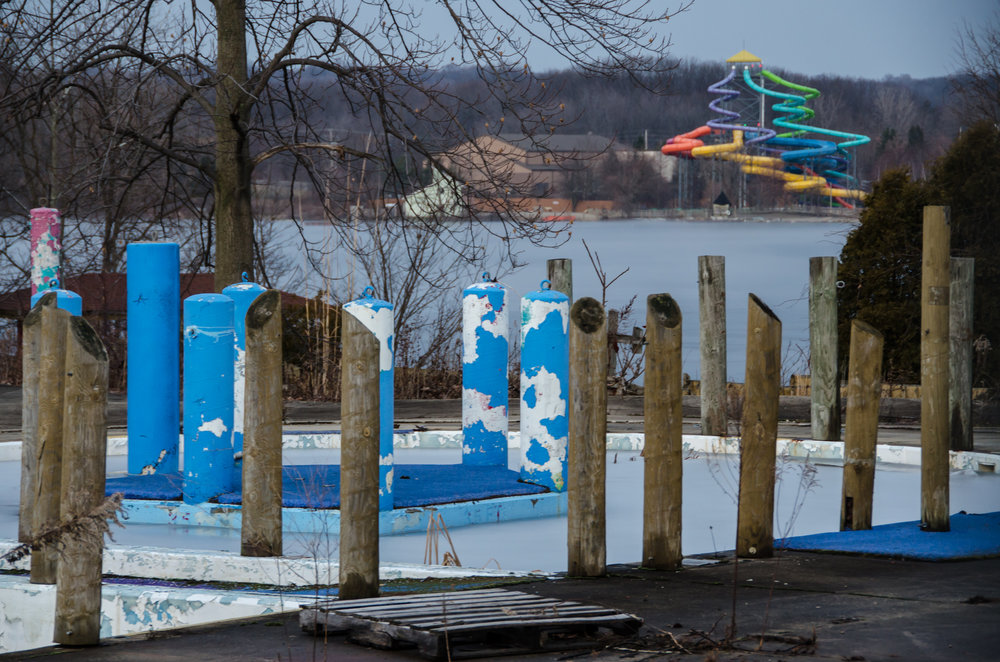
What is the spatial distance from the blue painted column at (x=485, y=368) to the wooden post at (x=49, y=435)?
378cm

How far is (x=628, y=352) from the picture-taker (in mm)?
18281

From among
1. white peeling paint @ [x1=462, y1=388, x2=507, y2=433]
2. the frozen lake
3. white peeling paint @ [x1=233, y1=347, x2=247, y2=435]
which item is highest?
white peeling paint @ [x1=233, y1=347, x2=247, y2=435]

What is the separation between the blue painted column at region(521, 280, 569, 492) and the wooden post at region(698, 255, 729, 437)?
3.37 meters

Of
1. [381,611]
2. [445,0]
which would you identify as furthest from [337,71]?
[381,611]

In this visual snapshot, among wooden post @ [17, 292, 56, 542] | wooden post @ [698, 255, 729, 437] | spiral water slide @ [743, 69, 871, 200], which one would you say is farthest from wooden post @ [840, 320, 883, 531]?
spiral water slide @ [743, 69, 871, 200]

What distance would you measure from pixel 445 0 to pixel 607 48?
1445 millimetres

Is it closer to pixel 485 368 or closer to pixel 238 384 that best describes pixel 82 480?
pixel 238 384

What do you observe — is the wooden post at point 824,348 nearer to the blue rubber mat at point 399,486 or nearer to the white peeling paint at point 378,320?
the blue rubber mat at point 399,486

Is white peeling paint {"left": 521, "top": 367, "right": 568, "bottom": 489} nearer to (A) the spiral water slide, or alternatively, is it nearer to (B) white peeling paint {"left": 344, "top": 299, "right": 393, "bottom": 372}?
(B) white peeling paint {"left": 344, "top": 299, "right": 393, "bottom": 372}

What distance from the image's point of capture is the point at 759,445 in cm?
646

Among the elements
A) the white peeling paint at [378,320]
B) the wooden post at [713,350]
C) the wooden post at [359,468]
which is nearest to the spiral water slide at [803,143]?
the wooden post at [713,350]

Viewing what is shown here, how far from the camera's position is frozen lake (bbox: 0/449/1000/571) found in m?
7.63

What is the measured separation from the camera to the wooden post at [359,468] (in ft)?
18.0

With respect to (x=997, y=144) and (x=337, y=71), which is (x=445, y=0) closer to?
(x=337, y=71)
